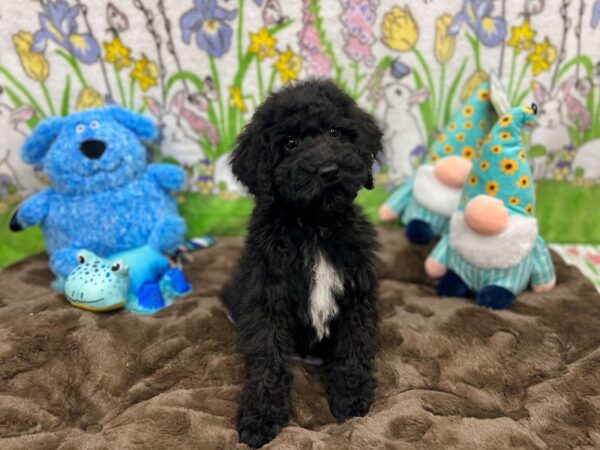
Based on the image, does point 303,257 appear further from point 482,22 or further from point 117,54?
point 482,22

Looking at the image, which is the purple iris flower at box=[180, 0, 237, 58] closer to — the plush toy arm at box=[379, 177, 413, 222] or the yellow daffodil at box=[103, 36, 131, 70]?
the yellow daffodil at box=[103, 36, 131, 70]

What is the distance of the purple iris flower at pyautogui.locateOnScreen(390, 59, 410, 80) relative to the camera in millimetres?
3396

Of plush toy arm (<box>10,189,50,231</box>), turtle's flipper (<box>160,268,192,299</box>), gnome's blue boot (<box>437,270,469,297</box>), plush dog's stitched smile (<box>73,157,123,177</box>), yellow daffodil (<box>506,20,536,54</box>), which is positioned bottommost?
gnome's blue boot (<box>437,270,469,297</box>)

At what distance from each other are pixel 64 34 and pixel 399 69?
2.16 metres

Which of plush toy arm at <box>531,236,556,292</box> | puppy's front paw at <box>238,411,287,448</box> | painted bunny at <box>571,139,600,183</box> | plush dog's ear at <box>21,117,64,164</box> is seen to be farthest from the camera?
painted bunny at <box>571,139,600,183</box>

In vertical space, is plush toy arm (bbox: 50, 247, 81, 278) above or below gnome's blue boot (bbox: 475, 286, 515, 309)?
above

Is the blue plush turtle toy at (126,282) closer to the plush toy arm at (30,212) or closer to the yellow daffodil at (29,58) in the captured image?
the plush toy arm at (30,212)

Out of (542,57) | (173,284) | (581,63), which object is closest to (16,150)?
(173,284)

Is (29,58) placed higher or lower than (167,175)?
higher

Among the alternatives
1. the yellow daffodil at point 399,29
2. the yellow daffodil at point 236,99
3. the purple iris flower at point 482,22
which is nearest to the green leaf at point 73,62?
the yellow daffodil at point 236,99

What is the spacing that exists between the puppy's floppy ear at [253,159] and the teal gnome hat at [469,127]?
168 cm

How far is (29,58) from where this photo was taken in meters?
3.24

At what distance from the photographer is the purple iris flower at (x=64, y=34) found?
3.17 metres

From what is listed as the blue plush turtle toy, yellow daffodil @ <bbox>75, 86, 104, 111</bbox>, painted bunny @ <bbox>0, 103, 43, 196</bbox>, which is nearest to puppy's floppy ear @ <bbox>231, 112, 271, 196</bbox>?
the blue plush turtle toy
